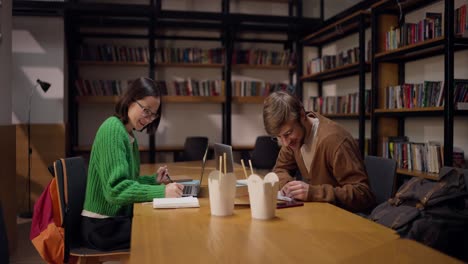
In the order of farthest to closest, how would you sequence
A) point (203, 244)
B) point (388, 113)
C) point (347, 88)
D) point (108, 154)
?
point (347, 88) < point (388, 113) < point (108, 154) < point (203, 244)

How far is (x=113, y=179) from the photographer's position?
1.94 meters

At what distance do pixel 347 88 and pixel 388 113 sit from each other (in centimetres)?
149

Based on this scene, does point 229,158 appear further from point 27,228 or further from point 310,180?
point 27,228

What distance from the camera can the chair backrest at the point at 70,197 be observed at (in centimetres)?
207

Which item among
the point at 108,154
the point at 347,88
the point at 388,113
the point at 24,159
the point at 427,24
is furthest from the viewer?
the point at 347,88

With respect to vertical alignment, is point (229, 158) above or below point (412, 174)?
above

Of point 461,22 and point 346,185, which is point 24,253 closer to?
point 346,185

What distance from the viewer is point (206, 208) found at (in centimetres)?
186

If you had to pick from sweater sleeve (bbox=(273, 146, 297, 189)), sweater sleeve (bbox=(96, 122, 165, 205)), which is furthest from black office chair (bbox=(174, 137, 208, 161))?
sweater sleeve (bbox=(96, 122, 165, 205))

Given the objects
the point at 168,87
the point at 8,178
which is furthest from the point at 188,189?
the point at 168,87

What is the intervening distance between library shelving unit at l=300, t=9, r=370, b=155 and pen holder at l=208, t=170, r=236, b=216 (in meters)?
3.48

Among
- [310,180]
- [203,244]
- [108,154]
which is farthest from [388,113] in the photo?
[203,244]

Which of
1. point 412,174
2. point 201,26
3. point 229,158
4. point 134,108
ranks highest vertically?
point 201,26

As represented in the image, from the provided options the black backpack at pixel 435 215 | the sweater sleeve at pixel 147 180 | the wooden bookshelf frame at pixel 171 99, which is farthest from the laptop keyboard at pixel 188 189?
the wooden bookshelf frame at pixel 171 99
